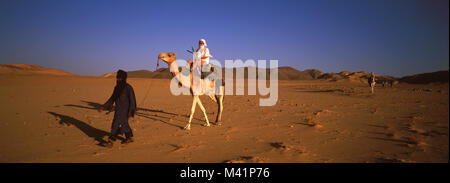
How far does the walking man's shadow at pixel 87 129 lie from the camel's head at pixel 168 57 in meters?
3.01

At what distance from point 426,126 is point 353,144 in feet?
11.5

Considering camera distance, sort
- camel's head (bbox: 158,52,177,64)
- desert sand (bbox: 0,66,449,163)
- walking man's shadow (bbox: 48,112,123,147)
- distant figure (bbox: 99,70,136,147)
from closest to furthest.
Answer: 1. desert sand (bbox: 0,66,449,163)
2. distant figure (bbox: 99,70,136,147)
3. walking man's shadow (bbox: 48,112,123,147)
4. camel's head (bbox: 158,52,177,64)

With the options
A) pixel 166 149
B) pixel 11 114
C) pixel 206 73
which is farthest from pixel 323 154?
pixel 11 114

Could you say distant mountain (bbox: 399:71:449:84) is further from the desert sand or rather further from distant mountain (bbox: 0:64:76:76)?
distant mountain (bbox: 0:64:76:76)

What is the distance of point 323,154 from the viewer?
198 inches

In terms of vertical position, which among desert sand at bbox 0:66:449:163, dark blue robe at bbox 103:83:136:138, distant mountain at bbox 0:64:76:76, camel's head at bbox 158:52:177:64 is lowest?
desert sand at bbox 0:66:449:163

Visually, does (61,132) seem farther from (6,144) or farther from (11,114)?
(11,114)

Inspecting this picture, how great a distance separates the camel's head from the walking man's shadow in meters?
3.01

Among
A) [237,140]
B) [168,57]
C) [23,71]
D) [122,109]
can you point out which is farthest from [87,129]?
[23,71]

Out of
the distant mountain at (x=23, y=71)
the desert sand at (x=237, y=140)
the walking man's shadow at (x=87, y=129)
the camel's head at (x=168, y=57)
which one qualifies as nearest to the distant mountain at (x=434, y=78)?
the desert sand at (x=237, y=140)

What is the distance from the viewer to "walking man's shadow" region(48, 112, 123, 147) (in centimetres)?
658

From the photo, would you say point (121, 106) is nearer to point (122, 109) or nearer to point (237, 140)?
point (122, 109)

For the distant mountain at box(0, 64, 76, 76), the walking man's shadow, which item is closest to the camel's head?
the walking man's shadow
